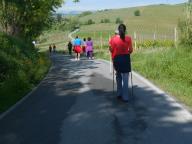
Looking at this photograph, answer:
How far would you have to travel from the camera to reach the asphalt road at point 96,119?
9.26m

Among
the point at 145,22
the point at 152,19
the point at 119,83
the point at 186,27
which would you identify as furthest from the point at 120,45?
the point at 152,19

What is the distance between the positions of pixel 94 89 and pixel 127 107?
420cm

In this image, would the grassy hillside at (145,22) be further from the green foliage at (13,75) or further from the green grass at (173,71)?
the green foliage at (13,75)

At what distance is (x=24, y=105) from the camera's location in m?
13.6

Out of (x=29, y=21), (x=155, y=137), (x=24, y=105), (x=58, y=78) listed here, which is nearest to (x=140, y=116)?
(x=155, y=137)

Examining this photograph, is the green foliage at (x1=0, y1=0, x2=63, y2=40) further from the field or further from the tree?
the field

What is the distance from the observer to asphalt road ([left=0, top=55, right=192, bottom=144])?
364 inches

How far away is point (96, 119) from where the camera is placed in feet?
36.2

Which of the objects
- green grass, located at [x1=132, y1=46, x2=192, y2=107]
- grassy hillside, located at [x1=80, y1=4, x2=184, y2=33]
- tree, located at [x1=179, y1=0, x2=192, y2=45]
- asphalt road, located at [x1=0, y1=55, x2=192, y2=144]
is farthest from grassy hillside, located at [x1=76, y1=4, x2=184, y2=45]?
asphalt road, located at [x1=0, y1=55, x2=192, y2=144]

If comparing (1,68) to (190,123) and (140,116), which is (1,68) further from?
(190,123)

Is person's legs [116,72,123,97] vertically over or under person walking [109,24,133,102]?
under

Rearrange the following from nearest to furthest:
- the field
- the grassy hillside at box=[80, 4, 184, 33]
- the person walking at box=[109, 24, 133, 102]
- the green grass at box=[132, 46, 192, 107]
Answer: the person walking at box=[109, 24, 133, 102], the green grass at box=[132, 46, 192, 107], the field, the grassy hillside at box=[80, 4, 184, 33]

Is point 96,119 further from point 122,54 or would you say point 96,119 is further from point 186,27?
point 186,27

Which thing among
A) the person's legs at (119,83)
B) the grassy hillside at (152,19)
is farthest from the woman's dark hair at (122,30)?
the grassy hillside at (152,19)
